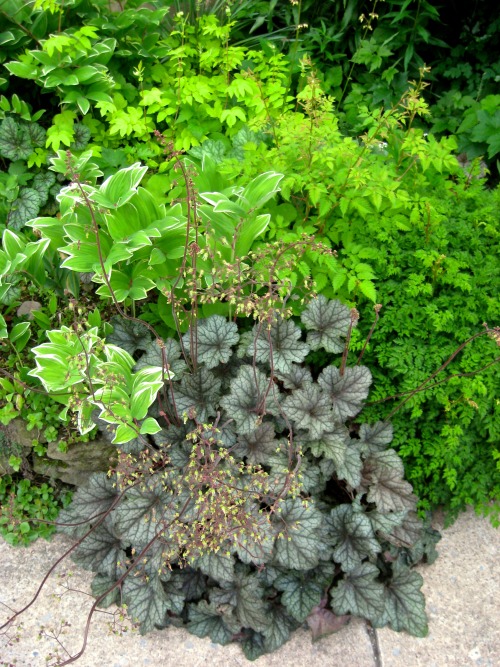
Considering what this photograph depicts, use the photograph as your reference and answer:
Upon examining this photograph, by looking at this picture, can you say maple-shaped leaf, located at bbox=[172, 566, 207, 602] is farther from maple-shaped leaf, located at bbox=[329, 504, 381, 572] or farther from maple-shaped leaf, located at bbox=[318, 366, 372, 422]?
maple-shaped leaf, located at bbox=[318, 366, 372, 422]

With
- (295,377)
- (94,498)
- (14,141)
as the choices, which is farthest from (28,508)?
(14,141)

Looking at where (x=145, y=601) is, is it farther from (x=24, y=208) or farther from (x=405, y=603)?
(x=24, y=208)

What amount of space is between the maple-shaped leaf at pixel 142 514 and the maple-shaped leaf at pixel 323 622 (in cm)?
76

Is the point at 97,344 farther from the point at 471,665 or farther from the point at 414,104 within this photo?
the point at 471,665

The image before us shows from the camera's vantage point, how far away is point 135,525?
247 centimetres

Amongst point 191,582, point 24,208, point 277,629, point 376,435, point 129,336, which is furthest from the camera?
point 24,208

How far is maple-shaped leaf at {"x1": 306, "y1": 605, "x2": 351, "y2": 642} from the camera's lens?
2.58m

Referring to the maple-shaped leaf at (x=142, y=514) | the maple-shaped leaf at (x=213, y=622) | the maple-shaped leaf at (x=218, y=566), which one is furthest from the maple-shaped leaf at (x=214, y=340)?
the maple-shaped leaf at (x=213, y=622)

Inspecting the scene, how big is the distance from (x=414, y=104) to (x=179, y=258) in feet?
4.13

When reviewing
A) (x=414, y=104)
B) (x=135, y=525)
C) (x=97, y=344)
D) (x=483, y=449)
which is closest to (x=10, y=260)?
(x=97, y=344)

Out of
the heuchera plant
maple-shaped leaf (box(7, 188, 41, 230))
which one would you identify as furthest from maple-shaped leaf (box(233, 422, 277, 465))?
maple-shaped leaf (box(7, 188, 41, 230))

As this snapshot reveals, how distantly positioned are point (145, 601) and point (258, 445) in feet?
2.55

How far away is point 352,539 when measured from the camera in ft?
8.45

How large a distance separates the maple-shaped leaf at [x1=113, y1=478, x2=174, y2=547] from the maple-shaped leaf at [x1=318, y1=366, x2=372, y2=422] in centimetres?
81
